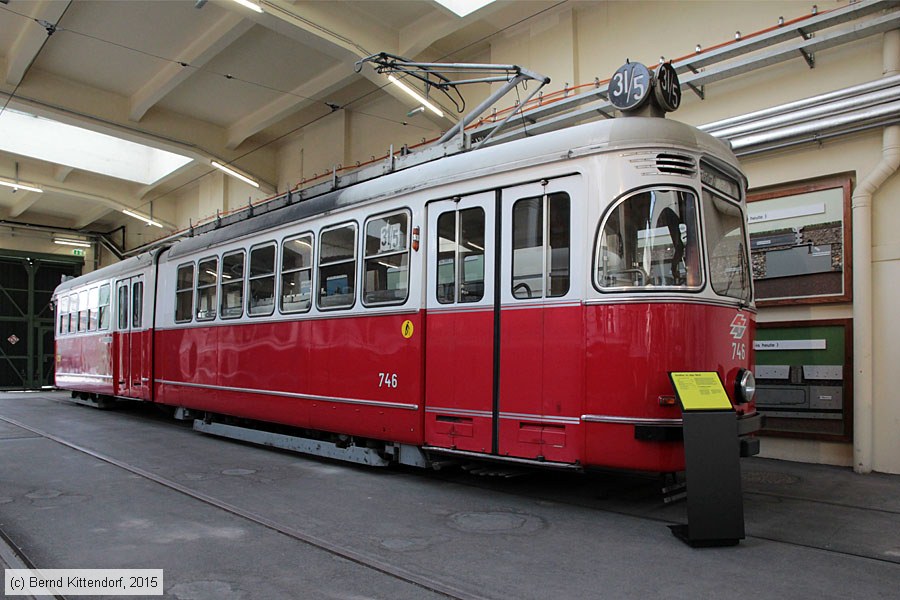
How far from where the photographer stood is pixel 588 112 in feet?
32.7

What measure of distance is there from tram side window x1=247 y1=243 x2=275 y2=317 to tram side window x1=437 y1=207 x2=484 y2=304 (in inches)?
132

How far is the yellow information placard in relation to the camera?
4.97 metres

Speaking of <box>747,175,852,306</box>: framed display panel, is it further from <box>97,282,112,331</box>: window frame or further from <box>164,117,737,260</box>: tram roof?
<box>97,282,112,331</box>: window frame

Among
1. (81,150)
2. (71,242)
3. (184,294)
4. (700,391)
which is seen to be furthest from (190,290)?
(71,242)

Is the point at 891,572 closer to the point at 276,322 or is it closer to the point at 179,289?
the point at 276,322

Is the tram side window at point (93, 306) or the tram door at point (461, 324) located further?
the tram side window at point (93, 306)

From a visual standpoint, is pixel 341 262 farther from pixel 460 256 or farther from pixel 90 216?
pixel 90 216

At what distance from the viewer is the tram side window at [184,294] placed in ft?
36.4

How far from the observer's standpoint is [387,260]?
718 cm

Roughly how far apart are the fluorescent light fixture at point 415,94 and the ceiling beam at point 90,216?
698 inches

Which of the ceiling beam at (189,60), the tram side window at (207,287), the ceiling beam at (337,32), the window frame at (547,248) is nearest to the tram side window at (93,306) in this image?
the ceiling beam at (189,60)

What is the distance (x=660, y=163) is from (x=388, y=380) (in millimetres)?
3482

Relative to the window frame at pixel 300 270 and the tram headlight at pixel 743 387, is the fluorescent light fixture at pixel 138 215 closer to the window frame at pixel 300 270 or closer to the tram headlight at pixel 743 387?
the window frame at pixel 300 270

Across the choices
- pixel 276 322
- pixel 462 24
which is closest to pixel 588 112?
pixel 462 24
